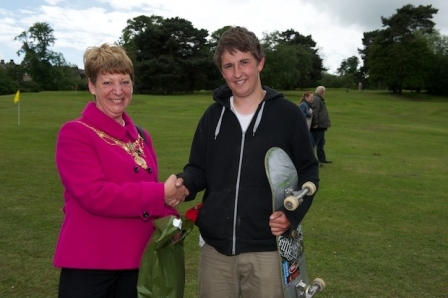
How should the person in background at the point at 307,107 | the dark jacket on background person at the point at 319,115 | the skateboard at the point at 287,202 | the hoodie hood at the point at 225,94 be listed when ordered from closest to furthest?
the skateboard at the point at 287,202
the hoodie hood at the point at 225,94
the person in background at the point at 307,107
the dark jacket on background person at the point at 319,115

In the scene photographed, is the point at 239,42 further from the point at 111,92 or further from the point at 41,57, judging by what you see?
the point at 41,57

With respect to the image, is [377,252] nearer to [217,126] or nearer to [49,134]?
[217,126]

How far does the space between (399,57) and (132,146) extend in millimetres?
71552

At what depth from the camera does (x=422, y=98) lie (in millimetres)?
66125

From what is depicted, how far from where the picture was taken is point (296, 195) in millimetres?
2902

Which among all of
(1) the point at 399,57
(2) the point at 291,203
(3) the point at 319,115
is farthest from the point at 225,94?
(1) the point at 399,57

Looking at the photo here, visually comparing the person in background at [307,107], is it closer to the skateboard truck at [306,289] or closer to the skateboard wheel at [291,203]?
the skateboard truck at [306,289]

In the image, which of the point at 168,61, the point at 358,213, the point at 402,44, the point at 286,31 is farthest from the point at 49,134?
the point at 286,31

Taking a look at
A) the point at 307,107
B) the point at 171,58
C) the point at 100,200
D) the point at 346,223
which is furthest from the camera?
the point at 171,58

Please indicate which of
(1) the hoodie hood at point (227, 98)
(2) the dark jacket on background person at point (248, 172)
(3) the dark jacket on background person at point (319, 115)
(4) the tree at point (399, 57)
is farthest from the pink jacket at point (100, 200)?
(4) the tree at point (399, 57)

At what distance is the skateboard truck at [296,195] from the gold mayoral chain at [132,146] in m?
0.96

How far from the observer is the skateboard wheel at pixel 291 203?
274 centimetres

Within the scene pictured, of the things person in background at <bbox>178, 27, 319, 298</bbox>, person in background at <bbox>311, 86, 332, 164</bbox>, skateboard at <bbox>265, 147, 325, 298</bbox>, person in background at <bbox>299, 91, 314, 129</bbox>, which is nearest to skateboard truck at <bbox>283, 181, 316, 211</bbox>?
skateboard at <bbox>265, 147, 325, 298</bbox>

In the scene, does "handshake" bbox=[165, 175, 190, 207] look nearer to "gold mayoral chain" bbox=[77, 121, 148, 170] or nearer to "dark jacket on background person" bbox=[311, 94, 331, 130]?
"gold mayoral chain" bbox=[77, 121, 148, 170]
